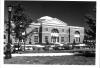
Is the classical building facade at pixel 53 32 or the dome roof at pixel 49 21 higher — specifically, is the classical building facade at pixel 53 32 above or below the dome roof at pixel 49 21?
below

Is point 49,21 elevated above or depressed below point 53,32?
above

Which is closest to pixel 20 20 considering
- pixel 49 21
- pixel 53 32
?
pixel 49 21

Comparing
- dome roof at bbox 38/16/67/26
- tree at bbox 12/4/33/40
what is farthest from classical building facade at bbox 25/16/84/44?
tree at bbox 12/4/33/40

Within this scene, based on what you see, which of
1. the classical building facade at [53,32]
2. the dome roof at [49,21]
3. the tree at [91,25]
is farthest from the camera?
the dome roof at [49,21]

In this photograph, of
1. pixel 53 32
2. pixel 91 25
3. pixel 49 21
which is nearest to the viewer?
pixel 91 25

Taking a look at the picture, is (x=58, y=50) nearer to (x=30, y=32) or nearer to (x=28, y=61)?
(x=30, y=32)

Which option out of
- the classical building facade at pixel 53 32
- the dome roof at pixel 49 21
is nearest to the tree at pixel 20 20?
the classical building facade at pixel 53 32

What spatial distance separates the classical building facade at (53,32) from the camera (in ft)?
37.9

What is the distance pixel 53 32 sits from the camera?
13.3m

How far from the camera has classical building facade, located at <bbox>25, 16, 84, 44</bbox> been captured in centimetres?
1154

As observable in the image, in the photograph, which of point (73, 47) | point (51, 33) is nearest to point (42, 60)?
point (73, 47)

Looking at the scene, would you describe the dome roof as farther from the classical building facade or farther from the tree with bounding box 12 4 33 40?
the tree with bounding box 12 4 33 40

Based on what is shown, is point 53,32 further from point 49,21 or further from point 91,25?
point 91,25

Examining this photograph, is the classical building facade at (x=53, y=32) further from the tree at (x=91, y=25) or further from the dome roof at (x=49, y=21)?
the tree at (x=91, y=25)
